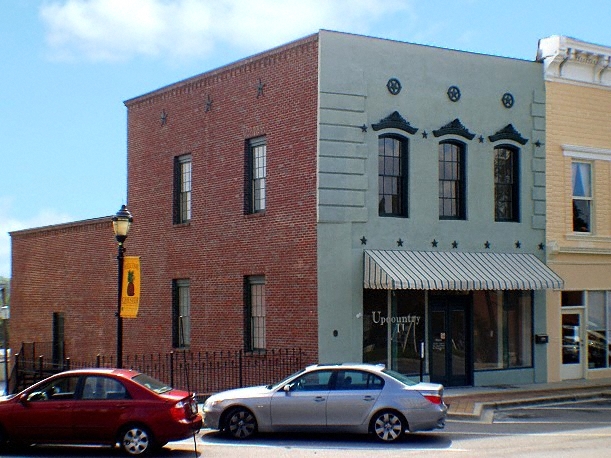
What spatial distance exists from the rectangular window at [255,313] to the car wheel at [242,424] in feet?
25.1

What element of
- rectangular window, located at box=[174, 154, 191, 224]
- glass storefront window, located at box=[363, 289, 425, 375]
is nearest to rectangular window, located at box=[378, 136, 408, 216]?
glass storefront window, located at box=[363, 289, 425, 375]

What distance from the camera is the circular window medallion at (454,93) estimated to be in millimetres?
25453

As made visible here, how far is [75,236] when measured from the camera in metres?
34.2

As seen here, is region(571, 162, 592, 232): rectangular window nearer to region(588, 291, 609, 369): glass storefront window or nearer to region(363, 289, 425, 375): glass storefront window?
region(588, 291, 609, 369): glass storefront window

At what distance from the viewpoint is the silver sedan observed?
55.5 feet

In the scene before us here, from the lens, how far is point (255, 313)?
25.7 m

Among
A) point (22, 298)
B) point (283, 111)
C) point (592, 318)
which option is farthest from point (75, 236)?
point (592, 318)

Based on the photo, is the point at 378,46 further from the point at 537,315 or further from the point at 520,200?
the point at 537,315

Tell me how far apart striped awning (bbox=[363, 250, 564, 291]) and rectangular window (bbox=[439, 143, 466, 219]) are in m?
1.21

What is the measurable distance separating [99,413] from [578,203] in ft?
55.5

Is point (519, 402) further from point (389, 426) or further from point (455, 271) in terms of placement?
point (389, 426)

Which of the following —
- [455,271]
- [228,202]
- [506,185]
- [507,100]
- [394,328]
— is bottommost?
[394,328]

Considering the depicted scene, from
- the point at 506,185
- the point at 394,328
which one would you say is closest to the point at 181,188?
the point at 394,328

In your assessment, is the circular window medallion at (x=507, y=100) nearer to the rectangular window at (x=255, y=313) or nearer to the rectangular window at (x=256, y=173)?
the rectangular window at (x=256, y=173)
